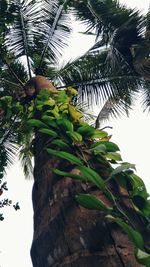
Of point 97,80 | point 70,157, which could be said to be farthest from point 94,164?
point 97,80

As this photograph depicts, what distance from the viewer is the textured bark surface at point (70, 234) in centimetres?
161

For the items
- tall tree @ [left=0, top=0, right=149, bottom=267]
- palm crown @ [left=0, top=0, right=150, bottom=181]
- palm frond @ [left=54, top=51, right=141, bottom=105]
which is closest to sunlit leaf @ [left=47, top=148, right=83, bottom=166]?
tall tree @ [left=0, top=0, right=149, bottom=267]

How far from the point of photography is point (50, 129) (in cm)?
297

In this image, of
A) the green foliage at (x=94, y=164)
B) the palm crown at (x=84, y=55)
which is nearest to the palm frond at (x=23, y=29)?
the palm crown at (x=84, y=55)

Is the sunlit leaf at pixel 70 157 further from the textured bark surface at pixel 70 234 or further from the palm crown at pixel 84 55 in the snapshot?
the palm crown at pixel 84 55

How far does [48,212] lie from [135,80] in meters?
4.12

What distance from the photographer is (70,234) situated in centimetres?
181

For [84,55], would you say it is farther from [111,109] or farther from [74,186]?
[74,186]

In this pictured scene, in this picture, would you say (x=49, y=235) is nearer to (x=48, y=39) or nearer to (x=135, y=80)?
(x=135, y=80)

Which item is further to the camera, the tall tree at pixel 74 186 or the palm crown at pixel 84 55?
the palm crown at pixel 84 55

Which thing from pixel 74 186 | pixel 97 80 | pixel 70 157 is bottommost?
pixel 74 186

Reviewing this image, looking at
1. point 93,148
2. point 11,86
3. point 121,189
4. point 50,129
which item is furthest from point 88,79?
point 121,189

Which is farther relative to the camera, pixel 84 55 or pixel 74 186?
pixel 84 55

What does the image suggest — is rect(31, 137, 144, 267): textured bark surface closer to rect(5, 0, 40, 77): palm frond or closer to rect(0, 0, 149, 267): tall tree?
rect(0, 0, 149, 267): tall tree
